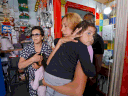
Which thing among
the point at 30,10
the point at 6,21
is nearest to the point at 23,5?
the point at 30,10

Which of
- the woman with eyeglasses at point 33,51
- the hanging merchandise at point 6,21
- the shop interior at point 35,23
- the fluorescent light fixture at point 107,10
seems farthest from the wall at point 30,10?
the fluorescent light fixture at point 107,10

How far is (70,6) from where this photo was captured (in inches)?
60.1

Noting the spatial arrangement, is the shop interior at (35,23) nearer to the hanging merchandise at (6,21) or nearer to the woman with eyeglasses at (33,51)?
the hanging merchandise at (6,21)

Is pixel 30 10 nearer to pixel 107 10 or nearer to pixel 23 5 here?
pixel 23 5

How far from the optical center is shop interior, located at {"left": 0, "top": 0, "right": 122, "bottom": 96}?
75cm

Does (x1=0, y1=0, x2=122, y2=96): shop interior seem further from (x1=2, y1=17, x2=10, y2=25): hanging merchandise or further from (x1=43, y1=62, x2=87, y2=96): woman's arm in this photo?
(x1=43, y1=62, x2=87, y2=96): woman's arm

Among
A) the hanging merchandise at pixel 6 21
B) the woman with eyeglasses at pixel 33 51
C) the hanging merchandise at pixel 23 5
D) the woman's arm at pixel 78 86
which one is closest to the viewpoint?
the woman's arm at pixel 78 86

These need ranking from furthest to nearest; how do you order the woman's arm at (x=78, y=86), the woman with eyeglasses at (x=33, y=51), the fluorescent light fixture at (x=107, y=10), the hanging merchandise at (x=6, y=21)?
the hanging merchandise at (x=6, y=21)
the woman with eyeglasses at (x=33, y=51)
the fluorescent light fixture at (x=107, y=10)
the woman's arm at (x=78, y=86)

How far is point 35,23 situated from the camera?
10.9 ft

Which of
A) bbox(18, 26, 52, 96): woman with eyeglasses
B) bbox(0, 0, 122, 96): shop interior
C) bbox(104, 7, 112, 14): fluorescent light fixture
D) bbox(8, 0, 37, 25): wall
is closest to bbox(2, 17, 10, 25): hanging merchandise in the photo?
bbox(0, 0, 122, 96): shop interior

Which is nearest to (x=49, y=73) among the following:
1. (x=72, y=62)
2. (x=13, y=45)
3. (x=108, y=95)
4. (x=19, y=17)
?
(x=72, y=62)

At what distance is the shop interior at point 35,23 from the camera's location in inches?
29.6

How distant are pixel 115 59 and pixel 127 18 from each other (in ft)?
1.21

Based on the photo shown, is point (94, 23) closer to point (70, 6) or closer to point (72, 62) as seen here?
point (72, 62)
